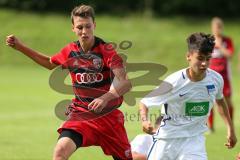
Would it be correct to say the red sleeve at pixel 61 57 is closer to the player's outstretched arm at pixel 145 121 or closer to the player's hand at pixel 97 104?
the player's hand at pixel 97 104

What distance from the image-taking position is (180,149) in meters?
7.14

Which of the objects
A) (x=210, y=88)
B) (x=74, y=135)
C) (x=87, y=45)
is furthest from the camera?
(x=87, y=45)

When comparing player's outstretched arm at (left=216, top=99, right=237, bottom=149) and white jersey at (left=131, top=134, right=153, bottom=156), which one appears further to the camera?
white jersey at (left=131, top=134, right=153, bottom=156)

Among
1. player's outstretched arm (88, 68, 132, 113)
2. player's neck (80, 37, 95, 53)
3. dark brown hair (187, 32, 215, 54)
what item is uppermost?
dark brown hair (187, 32, 215, 54)

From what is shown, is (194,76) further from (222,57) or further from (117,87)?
(222,57)

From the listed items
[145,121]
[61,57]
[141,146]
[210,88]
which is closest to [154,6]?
[141,146]

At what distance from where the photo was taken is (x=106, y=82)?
7.52m

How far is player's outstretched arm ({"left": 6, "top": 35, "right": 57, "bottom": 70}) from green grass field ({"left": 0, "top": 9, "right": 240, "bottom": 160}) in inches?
118

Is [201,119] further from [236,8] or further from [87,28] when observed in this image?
[236,8]

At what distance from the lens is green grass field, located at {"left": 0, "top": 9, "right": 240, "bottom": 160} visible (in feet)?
38.8

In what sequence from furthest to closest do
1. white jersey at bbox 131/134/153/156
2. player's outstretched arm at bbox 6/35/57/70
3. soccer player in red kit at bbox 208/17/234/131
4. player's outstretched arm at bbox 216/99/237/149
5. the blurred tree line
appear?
the blurred tree line < soccer player in red kit at bbox 208/17/234/131 < white jersey at bbox 131/134/153/156 < player's outstretched arm at bbox 216/99/237/149 < player's outstretched arm at bbox 6/35/57/70

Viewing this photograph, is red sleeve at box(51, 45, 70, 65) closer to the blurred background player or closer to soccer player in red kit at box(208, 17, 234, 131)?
the blurred background player

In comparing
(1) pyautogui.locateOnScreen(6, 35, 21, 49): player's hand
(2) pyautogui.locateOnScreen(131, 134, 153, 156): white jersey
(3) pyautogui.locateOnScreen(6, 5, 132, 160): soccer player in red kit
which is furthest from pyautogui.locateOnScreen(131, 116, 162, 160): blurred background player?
(1) pyautogui.locateOnScreen(6, 35, 21, 49): player's hand

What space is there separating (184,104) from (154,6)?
45336mm
